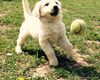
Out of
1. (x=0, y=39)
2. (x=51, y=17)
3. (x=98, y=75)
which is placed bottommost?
(x=98, y=75)

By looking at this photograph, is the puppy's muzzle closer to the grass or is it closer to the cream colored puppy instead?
the cream colored puppy

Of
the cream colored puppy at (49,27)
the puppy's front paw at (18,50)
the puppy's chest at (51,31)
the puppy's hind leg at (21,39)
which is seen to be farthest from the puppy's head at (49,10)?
the puppy's front paw at (18,50)

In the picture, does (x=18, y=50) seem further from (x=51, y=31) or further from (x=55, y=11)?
(x=55, y=11)

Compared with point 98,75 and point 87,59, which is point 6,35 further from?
point 98,75

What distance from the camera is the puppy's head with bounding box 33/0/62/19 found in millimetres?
5402

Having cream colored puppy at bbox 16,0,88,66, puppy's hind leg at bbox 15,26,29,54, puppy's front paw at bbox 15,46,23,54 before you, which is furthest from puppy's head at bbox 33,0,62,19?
puppy's front paw at bbox 15,46,23,54

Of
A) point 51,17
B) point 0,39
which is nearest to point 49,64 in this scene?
point 51,17

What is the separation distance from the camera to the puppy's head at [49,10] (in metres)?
5.40

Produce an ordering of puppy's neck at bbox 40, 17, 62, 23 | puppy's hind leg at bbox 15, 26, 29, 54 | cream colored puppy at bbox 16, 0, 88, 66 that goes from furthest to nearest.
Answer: puppy's hind leg at bbox 15, 26, 29, 54 < puppy's neck at bbox 40, 17, 62, 23 < cream colored puppy at bbox 16, 0, 88, 66

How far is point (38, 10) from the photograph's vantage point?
5535 millimetres

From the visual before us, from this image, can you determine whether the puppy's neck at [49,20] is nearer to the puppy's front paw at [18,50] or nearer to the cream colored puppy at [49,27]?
the cream colored puppy at [49,27]

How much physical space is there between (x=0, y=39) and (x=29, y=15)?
1.18 meters

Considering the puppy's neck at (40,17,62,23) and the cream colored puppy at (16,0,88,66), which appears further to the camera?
the puppy's neck at (40,17,62,23)

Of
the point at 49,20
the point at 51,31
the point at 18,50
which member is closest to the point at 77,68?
the point at 51,31
